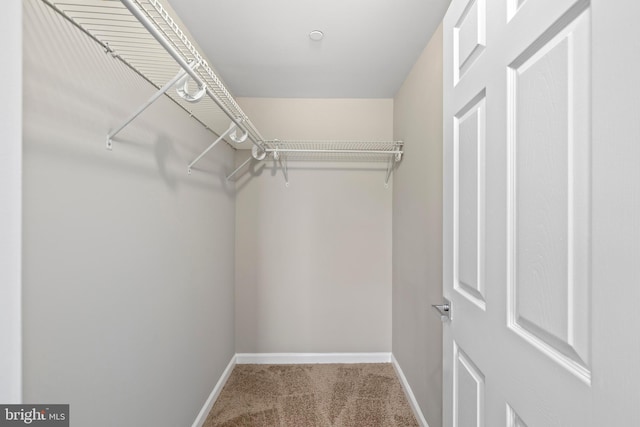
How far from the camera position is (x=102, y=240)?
101 centimetres

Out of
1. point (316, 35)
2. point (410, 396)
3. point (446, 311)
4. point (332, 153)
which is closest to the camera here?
point (446, 311)

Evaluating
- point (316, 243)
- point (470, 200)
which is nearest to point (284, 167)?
point (316, 243)

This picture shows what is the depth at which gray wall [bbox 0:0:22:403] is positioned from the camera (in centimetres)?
68

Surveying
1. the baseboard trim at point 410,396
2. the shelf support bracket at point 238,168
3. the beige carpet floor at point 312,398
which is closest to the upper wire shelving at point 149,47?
the shelf support bracket at point 238,168

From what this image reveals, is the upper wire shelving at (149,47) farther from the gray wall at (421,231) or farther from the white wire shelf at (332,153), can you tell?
the gray wall at (421,231)

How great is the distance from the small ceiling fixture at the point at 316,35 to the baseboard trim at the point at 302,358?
2.43 m

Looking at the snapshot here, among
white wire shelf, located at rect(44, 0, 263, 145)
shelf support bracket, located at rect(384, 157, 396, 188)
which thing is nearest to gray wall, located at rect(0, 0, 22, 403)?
white wire shelf, located at rect(44, 0, 263, 145)

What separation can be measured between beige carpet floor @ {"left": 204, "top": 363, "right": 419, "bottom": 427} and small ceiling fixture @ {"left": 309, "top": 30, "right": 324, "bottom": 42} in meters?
2.34

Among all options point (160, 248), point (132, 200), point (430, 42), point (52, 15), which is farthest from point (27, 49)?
point (430, 42)

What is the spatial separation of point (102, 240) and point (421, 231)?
5.46ft

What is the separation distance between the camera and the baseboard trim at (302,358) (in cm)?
264

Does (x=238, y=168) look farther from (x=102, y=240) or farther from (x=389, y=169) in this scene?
(x=102, y=240)

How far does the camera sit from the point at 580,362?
0.53 meters

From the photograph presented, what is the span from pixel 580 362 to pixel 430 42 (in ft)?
5.92
